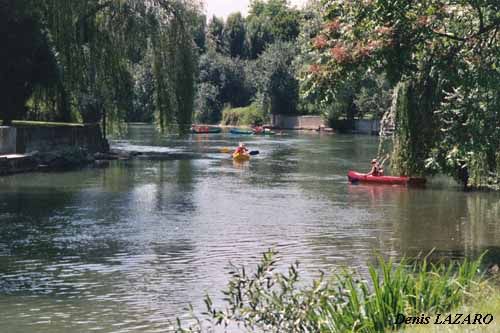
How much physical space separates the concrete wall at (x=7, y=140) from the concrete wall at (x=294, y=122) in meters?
54.1

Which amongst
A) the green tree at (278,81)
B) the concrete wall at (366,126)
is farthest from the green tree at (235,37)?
the concrete wall at (366,126)

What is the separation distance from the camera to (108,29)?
135 feet

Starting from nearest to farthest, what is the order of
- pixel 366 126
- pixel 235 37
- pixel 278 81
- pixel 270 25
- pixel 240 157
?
pixel 240 157 → pixel 366 126 → pixel 278 81 → pixel 270 25 → pixel 235 37

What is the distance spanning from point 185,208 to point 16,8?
54.7 feet

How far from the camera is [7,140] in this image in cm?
3816

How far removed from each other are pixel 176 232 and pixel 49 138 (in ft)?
69.7

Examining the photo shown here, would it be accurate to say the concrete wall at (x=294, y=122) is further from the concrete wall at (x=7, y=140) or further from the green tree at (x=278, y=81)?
the concrete wall at (x=7, y=140)

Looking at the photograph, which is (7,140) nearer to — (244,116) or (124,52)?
(124,52)

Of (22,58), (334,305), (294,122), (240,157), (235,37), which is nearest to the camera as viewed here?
(334,305)

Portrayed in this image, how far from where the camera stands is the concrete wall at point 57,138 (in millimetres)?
39438

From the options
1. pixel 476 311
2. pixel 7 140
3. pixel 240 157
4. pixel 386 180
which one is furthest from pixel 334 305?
pixel 240 157

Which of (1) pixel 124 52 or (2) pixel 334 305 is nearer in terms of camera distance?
(2) pixel 334 305

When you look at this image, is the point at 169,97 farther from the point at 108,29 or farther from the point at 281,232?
the point at 281,232

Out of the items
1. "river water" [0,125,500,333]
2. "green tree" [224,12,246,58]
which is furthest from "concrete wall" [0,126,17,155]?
"green tree" [224,12,246,58]
